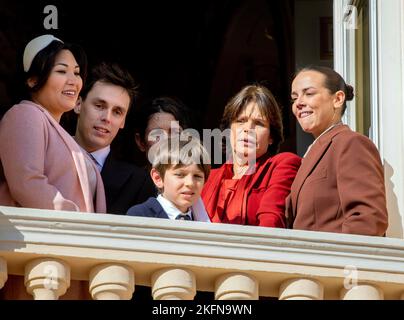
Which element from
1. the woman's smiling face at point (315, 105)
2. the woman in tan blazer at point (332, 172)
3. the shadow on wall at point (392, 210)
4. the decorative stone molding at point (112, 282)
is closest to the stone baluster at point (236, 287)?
the decorative stone molding at point (112, 282)

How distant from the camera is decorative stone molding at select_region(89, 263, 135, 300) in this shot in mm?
5777

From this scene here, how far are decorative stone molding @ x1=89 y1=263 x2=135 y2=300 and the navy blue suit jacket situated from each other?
0.51 metres

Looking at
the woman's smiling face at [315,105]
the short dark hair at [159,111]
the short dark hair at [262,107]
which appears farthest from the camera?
the short dark hair at [159,111]

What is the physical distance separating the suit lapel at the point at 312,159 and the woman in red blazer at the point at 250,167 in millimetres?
101

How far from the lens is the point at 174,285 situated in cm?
581

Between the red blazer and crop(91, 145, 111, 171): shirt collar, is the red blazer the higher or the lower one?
the lower one

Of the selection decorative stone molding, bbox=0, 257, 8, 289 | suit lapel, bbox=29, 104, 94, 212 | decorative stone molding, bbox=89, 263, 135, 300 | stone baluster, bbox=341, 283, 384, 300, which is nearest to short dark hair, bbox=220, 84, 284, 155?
suit lapel, bbox=29, 104, 94, 212

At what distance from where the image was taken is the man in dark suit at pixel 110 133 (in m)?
6.87

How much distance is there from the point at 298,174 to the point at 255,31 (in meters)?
4.65

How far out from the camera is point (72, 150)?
6305mm

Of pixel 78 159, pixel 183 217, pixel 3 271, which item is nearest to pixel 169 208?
pixel 183 217

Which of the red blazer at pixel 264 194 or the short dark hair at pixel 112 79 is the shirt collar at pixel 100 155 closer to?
the short dark hair at pixel 112 79

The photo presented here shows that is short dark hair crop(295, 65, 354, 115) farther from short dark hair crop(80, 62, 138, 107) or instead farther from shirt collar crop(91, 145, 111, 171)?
shirt collar crop(91, 145, 111, 171)

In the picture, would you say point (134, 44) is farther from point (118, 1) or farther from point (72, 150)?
point (72, 150)
